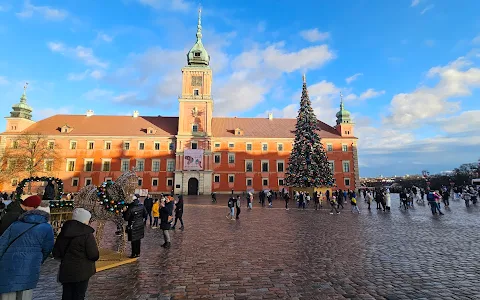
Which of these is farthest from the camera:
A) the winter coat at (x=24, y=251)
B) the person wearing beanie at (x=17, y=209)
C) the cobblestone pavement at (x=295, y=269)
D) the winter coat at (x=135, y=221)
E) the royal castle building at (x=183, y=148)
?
the royal castle building at (x=183, y=148)

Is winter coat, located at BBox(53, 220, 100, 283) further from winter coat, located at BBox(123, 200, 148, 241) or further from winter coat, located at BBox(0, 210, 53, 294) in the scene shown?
winter coat, located at BBox(123, 200, 148, 241)

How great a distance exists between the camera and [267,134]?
4859cm

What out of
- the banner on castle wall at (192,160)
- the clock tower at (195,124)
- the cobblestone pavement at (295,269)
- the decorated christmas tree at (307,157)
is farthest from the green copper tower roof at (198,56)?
the cobblestone pavement at (295,269)

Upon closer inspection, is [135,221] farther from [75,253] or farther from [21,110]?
[21,110]

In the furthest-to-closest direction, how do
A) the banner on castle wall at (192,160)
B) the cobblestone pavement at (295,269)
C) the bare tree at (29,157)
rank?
the banner on castle wall at (192,160) → the bare tree at (29,157) → the cobblestone pavement at (295,269)

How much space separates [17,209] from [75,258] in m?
4.80

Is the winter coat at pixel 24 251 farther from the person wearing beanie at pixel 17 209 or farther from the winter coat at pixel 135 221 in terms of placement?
the winter coat at pixel 135 221

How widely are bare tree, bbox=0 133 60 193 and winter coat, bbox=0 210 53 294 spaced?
4520 cm

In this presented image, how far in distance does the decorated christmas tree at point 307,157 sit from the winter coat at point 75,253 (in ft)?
89.9

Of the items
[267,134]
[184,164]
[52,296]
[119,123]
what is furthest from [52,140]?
[52,296]

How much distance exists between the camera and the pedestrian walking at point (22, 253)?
10.2 feet

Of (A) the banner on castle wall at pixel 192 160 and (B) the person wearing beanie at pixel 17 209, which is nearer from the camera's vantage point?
(B) the person wearing beanie at pixel 17 209

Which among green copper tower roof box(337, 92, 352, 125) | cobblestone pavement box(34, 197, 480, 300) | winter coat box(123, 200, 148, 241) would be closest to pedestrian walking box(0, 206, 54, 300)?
cobblestone pavement box(34, 197, 480, 300)

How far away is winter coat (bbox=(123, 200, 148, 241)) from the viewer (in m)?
7.14
